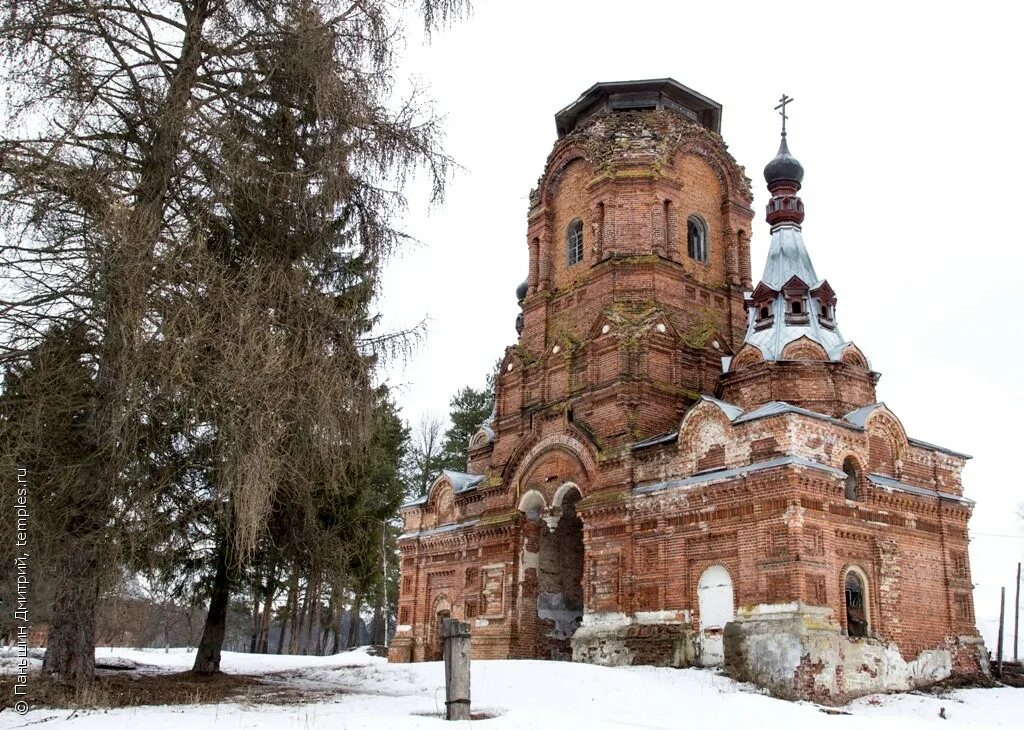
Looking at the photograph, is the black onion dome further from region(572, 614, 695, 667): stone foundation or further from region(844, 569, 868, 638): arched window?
region(572, 614, 695, 667): stone foundation

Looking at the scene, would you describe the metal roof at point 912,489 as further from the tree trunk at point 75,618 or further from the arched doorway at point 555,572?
the tree trunk at point 75,618

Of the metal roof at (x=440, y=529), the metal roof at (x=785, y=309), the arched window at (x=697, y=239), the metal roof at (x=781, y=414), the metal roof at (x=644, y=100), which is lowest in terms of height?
the metal roof at (x=440, y=529)

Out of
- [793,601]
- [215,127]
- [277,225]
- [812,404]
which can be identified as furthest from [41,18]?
[812,404]

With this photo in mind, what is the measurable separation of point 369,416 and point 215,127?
349cm

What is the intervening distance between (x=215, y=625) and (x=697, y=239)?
14212mm

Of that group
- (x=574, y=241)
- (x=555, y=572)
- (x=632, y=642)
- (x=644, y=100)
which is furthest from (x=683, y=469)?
(x=644, y=100)

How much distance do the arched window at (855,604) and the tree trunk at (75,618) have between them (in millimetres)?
12262

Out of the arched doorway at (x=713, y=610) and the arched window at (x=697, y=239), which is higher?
the arched window at (x=697, y=239)

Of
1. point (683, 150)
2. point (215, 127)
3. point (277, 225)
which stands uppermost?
point (683, 150)

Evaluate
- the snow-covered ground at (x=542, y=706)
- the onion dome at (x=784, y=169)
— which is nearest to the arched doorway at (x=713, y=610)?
the snow-covered ground at (x=542, y=706)

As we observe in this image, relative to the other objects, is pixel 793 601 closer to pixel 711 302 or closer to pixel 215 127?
pixel 711 302

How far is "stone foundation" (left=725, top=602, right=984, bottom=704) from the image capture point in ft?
48.7

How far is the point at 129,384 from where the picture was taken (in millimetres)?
8633

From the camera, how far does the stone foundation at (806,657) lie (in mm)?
14844
